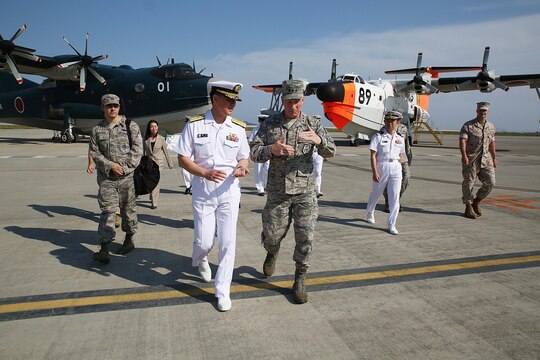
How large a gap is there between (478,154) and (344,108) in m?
12.2

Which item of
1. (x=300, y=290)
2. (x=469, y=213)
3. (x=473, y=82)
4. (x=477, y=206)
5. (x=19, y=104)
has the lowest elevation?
(x=300, y=290)

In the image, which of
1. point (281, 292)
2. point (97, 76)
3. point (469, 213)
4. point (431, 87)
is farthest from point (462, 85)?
point (281, 292)

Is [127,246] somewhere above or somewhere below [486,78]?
below

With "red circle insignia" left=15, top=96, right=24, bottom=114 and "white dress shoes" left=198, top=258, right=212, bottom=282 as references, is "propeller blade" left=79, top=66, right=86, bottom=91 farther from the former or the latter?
"white dress shoes" left=198, top=258, right=212, bottom=282

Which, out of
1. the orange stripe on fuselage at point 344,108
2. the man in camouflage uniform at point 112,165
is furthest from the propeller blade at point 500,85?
the man in camouflage uniform at point 112,165

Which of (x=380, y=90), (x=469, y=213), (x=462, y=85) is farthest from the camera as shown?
(x=462, y=85)

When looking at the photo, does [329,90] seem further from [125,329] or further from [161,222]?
[125,329]

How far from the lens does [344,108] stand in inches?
728

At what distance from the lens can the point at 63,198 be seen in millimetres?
7730

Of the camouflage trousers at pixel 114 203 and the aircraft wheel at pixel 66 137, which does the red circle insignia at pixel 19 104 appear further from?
the camouflage trousers at pixel 114 203

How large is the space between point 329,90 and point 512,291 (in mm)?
15107

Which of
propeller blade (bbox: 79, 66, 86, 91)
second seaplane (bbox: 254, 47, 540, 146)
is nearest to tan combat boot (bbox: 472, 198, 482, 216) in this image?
second seaplane (bbox: 254, 47, 540, 146)

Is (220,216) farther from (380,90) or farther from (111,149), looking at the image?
(380,90)

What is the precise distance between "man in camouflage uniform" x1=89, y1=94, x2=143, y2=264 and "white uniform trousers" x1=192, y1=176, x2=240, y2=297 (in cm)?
152
